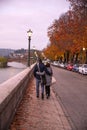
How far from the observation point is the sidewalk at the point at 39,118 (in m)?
12.1

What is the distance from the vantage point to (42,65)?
19.4 m

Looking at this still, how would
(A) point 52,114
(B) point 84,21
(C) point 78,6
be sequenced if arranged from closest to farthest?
(A) point 52,114
(C) point 78,6
(B) point 84,21

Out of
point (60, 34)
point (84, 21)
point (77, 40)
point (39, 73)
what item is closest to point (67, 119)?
point (39, 73)

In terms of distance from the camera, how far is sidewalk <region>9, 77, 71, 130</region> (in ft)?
39.8

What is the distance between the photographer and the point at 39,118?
540 inches

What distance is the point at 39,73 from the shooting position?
1933cm

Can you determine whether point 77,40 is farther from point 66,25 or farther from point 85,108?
point 85,108

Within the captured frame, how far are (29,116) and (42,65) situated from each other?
18.9 ft

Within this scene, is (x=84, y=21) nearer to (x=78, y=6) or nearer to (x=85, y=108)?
(x=78, y=6)

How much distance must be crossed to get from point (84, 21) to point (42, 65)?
38454 millimetres

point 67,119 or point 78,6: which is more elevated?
point 78,6

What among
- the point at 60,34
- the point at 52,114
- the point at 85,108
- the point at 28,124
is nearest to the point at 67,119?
the point at 52,114

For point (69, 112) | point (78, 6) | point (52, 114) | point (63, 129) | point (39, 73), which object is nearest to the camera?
point (63, 129)

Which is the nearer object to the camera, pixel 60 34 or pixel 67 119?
pixel 67 119
